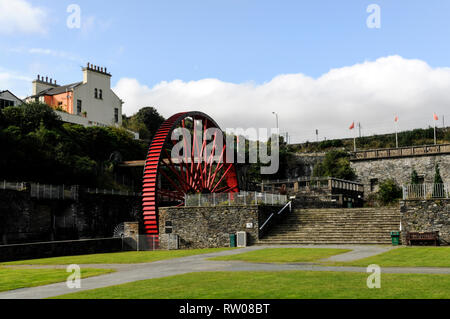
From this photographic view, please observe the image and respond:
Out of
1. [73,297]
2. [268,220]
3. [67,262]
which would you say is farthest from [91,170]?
[73,297]

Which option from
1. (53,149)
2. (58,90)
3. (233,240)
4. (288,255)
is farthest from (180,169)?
(58,90)

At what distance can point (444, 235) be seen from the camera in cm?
2450

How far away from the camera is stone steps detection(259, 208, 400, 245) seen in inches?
1012

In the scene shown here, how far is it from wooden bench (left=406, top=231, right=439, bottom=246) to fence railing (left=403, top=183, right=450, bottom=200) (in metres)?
2.07

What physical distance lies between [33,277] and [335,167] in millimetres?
48279

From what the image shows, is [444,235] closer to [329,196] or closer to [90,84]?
[329,196]

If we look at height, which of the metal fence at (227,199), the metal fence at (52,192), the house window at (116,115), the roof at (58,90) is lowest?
the metal fence at (227,199)

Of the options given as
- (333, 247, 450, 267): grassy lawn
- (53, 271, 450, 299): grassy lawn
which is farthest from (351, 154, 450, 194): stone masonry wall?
(53, 271, 450, 299): grassy lawn

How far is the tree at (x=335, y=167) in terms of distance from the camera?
56062 mm

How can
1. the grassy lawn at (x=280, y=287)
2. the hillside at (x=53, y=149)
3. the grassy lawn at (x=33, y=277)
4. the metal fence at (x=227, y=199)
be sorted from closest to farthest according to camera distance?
the grassy lawn at (x=280, y=287) → the grassy lawn at (x=33, y=277) → the metal fence at (x=227, y=199) → the hillside at (x=53, y=149)

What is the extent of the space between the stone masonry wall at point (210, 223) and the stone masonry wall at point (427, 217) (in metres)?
7.74

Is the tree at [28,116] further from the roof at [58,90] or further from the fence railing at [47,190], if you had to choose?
the roof at [58,90]

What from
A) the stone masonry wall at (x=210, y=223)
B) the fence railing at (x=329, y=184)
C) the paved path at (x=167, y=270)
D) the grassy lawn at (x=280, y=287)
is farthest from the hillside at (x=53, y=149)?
the grassy lawn at (x=280, y=287)
